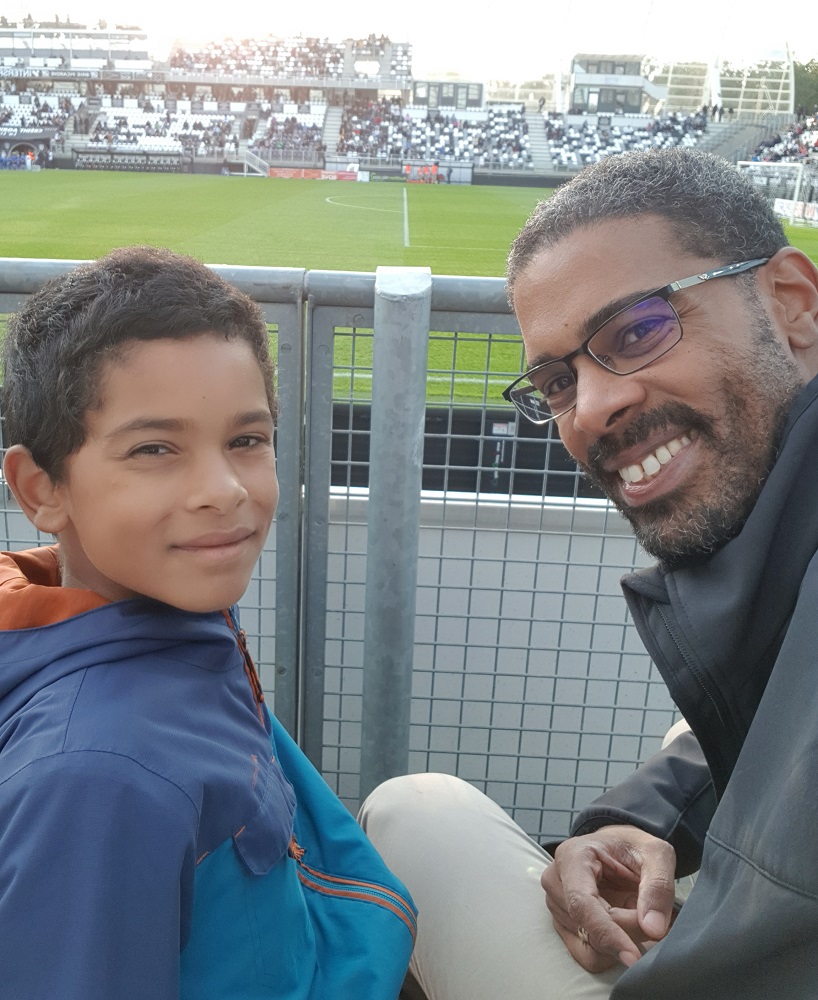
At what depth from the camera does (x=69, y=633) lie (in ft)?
3.54

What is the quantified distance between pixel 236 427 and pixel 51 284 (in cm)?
35

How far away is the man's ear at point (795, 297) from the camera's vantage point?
4.76ft

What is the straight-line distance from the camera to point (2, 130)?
44562mm

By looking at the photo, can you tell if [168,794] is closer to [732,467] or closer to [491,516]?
[732,467]

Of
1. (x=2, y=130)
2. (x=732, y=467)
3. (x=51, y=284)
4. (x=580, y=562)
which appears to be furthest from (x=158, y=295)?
(x=2, y=130)

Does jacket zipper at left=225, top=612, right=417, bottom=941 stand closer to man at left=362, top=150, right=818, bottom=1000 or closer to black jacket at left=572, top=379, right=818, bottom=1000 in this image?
man at left=362, top=150, right=818, bottom=1000

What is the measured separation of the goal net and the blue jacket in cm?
2566

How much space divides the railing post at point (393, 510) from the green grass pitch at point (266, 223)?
8.52 meters

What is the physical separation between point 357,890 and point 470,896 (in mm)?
298

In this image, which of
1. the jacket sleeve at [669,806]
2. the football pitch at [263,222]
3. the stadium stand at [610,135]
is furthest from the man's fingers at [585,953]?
the stadium stand at [610,135]

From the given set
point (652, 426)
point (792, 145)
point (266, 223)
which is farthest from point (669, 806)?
point (792, 145)

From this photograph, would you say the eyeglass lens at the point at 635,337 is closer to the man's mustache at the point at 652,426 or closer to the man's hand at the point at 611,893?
the man's mustache at the point at 652,426

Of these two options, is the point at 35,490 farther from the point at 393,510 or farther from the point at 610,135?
the point at 610,135

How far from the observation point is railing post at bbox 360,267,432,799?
1791 mm
